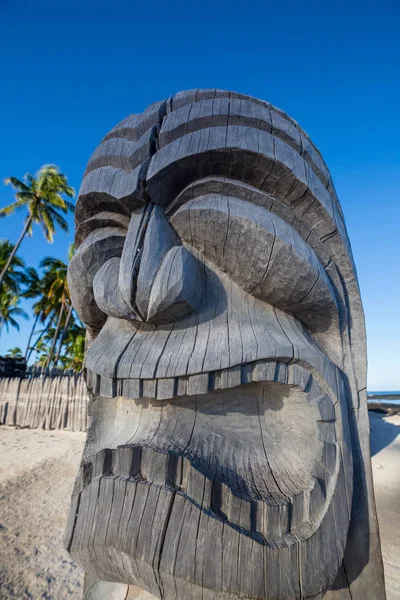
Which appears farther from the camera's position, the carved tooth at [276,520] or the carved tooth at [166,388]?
the carved tooth at [166,388]

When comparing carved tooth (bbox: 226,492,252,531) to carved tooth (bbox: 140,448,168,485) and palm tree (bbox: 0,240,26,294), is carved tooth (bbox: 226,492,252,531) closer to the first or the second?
carved tooth (bbox: 140,448,168,485)

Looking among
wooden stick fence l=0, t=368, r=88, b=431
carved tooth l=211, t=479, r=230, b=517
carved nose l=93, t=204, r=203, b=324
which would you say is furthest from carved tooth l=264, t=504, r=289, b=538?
wooden stick fence l=0, t=368, r=88, b=431

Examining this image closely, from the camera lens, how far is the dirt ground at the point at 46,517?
1529mm

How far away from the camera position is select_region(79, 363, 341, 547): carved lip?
712mm

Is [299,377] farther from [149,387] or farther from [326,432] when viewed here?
[149,387]

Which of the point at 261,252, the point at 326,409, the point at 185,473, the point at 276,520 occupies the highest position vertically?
the point at 261,252

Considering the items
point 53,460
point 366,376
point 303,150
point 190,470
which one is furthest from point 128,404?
point 53,460

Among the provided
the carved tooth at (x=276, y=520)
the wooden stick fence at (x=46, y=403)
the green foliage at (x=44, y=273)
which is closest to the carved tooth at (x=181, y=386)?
the carved tooth at (x=276, y=520)

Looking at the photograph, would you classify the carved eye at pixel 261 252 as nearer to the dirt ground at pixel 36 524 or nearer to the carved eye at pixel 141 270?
the carved eye at pixel 141 270

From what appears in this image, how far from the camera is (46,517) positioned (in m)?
2.26

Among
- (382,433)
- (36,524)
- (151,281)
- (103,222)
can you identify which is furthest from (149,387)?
(382,433)

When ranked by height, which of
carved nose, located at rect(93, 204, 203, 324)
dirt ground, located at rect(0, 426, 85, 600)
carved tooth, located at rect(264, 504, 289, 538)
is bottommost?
dirt ground, located at rect(0, 426, 85, 600)

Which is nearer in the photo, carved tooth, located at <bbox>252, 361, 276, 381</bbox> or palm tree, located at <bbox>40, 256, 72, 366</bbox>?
carved tooth, located at <bbox>252, 361, 276, 381</bbox>

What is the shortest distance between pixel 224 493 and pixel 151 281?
587mm
